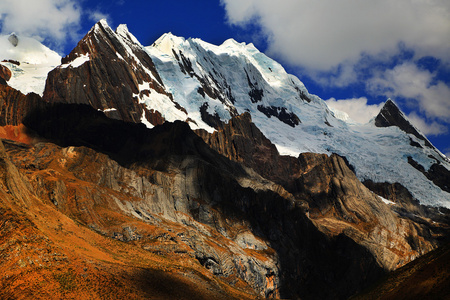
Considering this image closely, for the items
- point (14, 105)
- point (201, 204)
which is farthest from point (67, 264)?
point (14, 105)

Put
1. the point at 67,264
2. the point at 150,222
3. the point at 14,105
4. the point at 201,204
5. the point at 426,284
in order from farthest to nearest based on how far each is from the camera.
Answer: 1. the point at 14,105
2. the point at 201,204
3. the point at 150,222
4. the point at 67,264
5. the point at 426,284

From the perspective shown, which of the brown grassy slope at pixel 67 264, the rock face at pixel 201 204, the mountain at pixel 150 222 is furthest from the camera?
the rock face at pixel 201 204

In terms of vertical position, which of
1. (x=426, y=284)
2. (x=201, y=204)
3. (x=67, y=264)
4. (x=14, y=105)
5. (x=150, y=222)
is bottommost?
(x=67, y=264)

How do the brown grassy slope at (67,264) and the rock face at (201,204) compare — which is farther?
the rock face at (201,204)

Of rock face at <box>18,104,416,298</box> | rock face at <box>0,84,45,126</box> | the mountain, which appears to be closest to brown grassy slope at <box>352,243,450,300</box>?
the mountain

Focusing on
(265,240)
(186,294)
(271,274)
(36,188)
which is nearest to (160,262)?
(186,294)

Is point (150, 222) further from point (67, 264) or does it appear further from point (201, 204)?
point (67, 264)

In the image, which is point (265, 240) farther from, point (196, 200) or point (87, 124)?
point (87, 124)

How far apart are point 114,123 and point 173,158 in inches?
1321

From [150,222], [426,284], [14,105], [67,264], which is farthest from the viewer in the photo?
[14,105]

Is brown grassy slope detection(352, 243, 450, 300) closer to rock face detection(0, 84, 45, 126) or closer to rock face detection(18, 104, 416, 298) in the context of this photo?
rock face detection(18, 104, 416, 298)

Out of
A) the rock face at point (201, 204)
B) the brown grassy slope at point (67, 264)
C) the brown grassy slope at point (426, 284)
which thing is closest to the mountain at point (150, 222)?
the brown grassy slope at point (67, 264)

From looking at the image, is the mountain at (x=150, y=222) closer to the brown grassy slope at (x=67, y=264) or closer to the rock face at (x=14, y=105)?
the brown grassy slope at (x=67, y=264)

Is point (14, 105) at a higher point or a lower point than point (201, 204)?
higher
